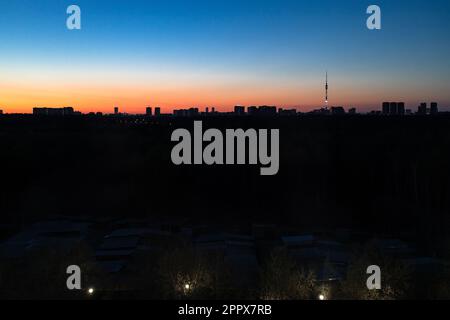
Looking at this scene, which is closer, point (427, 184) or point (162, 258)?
point (162, 258)

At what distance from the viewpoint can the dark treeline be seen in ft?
69.4

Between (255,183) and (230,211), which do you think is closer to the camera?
(230,211)

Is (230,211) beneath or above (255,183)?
beneath

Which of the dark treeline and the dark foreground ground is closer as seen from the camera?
the dark foreground ground

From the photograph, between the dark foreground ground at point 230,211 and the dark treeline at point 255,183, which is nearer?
the dark foreground ground at point 230,211

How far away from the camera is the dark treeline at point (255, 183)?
2114cm

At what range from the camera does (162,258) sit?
31.2ft

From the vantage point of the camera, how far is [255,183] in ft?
85.4

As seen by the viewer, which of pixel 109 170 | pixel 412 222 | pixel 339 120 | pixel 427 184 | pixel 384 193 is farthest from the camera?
pixel 339 120

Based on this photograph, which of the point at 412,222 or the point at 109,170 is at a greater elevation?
the point at 109,170
